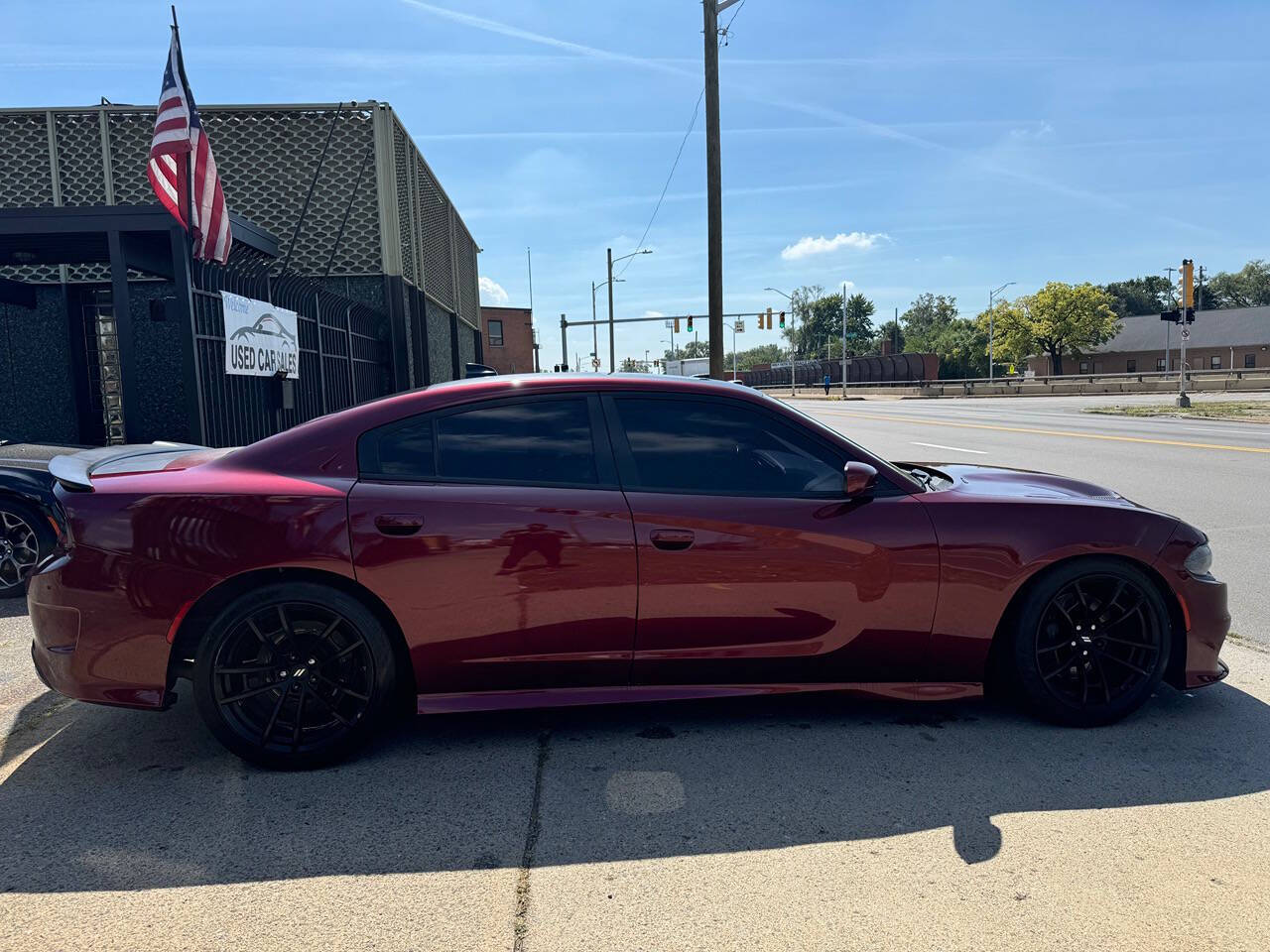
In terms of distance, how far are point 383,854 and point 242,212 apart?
14412 mm

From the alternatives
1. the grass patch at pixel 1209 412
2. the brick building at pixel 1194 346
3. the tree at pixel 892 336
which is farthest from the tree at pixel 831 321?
the grass patch at pixel 1209 412

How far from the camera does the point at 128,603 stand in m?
3.21

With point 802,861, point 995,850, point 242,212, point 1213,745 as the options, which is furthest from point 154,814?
point 242,212

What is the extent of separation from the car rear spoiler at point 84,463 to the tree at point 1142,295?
442 ft

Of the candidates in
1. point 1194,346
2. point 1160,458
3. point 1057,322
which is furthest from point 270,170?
point 1194,346

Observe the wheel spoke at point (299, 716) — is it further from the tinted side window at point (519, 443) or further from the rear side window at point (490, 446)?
the tinted side window at point (519, 443)

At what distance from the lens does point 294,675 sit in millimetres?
3279

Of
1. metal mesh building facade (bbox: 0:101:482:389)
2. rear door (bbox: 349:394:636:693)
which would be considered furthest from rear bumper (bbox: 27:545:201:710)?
metal mesh building facade (bbox: 0:101:482:389)

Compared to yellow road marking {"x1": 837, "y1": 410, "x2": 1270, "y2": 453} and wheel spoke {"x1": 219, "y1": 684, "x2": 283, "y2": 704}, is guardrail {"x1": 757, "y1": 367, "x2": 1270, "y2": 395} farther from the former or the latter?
wheel spoke {"x1": 219, "y1": 684, "x2": 283, "y2": 704}

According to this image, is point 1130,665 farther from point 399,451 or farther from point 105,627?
point 105,627

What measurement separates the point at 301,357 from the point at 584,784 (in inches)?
401

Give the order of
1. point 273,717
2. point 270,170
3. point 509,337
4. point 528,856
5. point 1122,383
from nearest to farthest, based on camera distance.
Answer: point 528,856 → point 273,717 → point 270,170 → point 1122,383 → point 509,337

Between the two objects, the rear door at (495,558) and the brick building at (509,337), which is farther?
the brick building at (509,337)

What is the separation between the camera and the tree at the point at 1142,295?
122250 mm
